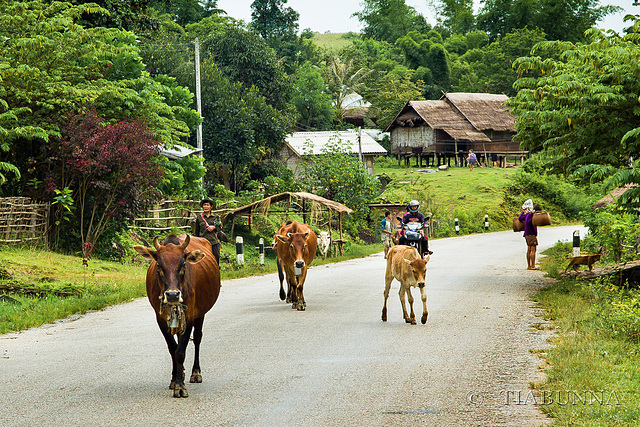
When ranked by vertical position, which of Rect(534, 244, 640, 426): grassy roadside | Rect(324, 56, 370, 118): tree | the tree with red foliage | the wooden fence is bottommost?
Rect(534, 244, 640, 426): grassy roadside

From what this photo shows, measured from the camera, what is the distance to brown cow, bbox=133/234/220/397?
7.35m

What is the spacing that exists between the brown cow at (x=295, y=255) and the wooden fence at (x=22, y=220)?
35.7 ft

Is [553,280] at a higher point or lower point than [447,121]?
lower

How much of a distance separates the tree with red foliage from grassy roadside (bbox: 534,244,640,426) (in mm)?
14352

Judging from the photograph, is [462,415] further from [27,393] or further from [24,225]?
[24,225]

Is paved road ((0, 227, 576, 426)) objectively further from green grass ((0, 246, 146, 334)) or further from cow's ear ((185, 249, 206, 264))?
cow's ear ((185, 249, 206, 264))

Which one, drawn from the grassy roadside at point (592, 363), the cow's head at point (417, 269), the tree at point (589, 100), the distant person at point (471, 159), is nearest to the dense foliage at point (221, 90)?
the tree at point (589, 100)

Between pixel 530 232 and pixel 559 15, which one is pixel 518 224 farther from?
pixel 559 15

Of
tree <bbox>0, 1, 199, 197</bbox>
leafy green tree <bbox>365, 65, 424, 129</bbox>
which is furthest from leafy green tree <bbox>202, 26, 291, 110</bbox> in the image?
tree <bbox>0, 1, 199, 197</bbox>

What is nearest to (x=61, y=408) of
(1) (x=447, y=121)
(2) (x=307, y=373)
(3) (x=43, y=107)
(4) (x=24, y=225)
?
(2) (x=307, y=373)

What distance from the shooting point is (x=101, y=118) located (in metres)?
24.3

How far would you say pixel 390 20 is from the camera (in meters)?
108

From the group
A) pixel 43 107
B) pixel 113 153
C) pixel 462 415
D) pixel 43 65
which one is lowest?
pixel 462 415

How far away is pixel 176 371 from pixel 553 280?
13.8m
